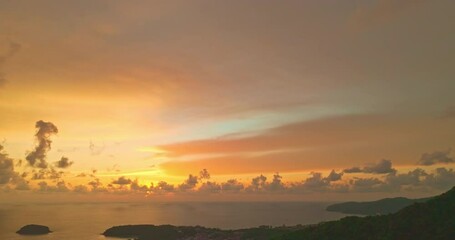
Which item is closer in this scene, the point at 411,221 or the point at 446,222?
the point at 446,222

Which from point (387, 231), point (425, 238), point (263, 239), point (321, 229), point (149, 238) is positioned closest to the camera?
point (425, 238)

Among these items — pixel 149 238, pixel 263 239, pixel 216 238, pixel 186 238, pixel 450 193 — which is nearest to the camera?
pixel 450 193

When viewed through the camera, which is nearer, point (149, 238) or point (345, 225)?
point (345, 225)

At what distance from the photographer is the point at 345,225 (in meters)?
69.8

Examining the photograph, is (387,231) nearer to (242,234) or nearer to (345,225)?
(345,225)

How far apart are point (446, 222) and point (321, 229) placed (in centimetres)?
2148

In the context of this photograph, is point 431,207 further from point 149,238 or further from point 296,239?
point 149,238

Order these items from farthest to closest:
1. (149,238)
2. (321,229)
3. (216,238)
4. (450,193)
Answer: (149,238), (216,238), (321,229), (450,193)

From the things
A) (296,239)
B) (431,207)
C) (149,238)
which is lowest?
(149,238)

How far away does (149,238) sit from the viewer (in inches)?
7313

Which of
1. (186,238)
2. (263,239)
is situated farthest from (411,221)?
(186,238)

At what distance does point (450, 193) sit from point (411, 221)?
36.4ft

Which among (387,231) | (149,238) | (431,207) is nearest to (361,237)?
(387,231)

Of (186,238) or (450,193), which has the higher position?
(450,193)
